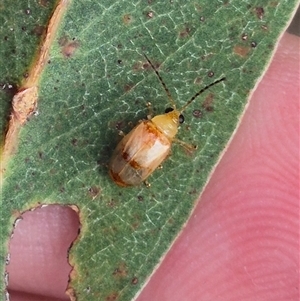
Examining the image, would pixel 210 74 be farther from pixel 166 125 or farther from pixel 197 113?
pixel 166 125

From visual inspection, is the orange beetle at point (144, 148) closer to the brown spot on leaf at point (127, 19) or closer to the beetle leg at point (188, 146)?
the beetle leg at point (188, 146)

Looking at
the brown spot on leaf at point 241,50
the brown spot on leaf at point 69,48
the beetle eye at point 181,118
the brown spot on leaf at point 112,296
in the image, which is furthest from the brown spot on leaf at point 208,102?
the brown spot on leaf at point 112,296

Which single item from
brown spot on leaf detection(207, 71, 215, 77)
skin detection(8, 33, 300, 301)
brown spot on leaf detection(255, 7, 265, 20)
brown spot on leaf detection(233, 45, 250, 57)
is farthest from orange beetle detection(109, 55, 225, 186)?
skin detection(8, 33, 300, 301)

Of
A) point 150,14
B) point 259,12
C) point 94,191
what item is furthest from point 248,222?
point 150,14

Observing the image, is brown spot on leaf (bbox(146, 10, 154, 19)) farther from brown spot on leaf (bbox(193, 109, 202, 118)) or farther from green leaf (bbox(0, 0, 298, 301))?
brown spot on leaf (bbox(193, 109, 202, 118))

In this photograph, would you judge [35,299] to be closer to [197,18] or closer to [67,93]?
[67,93]

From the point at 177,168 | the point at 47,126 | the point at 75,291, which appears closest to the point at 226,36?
the point at 177,168
